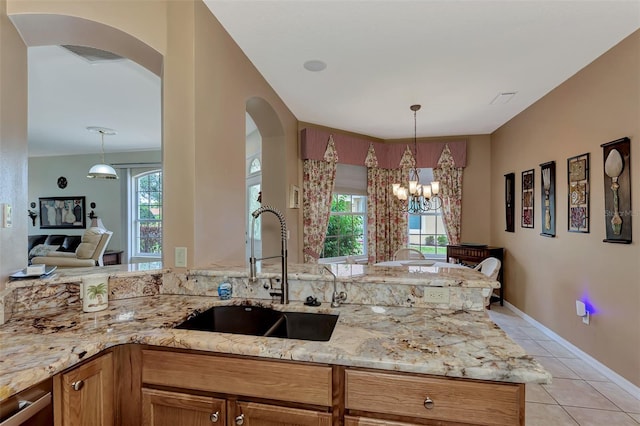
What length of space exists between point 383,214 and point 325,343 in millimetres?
4328

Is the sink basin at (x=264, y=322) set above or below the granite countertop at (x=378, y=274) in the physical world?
below

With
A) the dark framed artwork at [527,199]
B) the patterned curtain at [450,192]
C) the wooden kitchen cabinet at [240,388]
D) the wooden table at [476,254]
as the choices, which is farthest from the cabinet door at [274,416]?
the patterned curtain at [450,192]

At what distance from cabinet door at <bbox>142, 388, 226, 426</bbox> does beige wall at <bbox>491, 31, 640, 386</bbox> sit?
9.61 ft

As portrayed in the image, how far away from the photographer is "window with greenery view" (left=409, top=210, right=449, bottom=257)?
541cm

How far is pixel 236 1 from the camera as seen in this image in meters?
1.97

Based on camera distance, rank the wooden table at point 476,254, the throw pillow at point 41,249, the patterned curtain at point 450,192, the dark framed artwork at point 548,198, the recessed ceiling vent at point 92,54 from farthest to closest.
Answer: the throw pillow at point 41,249 < the patterned curtain at point 450,192 < the wooden table at point 476,254 < the dark framed artwork at point 548,198 < the recessed ceiling vent at point 92,54

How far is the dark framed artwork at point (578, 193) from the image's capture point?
9.06ft

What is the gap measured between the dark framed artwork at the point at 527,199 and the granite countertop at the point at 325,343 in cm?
304

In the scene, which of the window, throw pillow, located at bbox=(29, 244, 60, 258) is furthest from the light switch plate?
throw pillow, located at bbox=(29, 244, 60, 258)

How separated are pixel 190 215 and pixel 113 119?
3.59 m

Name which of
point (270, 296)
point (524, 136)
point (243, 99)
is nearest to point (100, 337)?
point (270, 296)

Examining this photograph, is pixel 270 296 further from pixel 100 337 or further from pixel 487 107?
pixel 487 107

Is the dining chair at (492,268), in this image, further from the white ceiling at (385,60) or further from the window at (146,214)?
the window at (146,214)

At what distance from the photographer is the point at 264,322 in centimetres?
158
